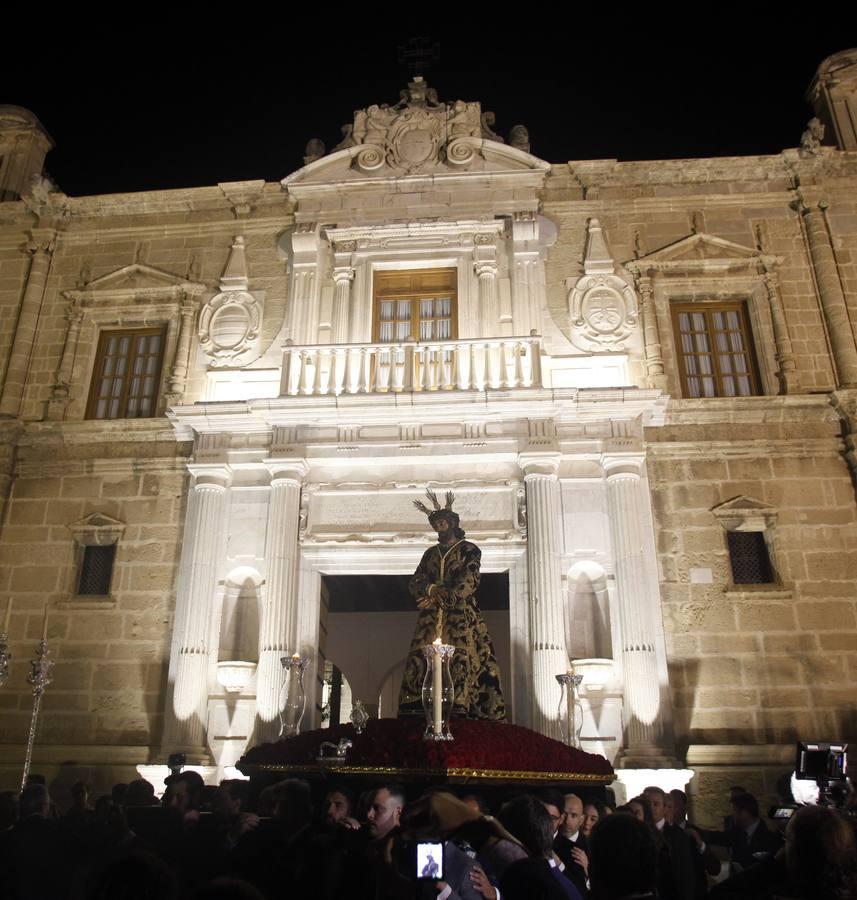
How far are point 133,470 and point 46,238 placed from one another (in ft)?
16.2

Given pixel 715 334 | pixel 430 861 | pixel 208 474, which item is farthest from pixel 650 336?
pixel 430 861

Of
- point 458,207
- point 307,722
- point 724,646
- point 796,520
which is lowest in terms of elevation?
point 307,722

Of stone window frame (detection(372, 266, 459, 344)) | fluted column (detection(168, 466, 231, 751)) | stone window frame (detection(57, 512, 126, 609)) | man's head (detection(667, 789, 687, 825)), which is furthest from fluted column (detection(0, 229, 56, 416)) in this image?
man's head (detection(667, 789, 687, 825))

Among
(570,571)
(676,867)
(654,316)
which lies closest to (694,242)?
(654,316)

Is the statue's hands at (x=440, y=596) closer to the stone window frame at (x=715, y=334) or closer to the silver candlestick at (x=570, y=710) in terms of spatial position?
the silver candlestick at (x=570, y=710)

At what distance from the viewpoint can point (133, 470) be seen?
1241 cm

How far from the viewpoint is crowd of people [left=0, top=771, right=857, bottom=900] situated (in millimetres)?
2701

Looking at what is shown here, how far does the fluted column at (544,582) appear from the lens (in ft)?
32.8

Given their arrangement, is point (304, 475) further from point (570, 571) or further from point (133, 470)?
point (570, 571)

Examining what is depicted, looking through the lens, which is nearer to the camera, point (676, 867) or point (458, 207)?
point (676, 867)

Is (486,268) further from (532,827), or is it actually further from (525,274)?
(532,827)

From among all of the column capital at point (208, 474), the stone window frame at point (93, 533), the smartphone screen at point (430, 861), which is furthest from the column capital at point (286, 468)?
the smartphone screen at point (430, 861)

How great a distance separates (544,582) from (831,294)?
257 inches

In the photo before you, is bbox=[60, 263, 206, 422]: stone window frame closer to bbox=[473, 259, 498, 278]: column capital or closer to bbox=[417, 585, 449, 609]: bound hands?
bbox=[473, 259, 498, 278]: column capital
